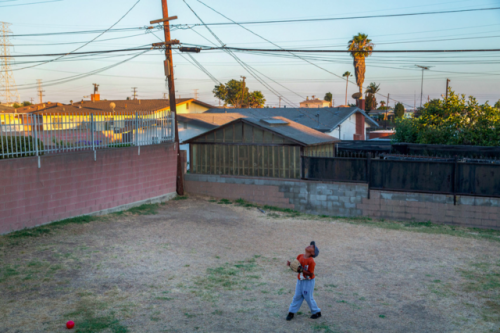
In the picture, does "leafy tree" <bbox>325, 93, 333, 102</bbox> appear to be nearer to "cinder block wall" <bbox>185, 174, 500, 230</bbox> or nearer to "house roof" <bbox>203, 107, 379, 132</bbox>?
"house roof" <bbox>203, 107, 379, 132</bbox>

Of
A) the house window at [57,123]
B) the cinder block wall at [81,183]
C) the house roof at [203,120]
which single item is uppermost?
the house roof at [203,120]

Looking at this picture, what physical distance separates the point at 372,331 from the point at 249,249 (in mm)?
5526

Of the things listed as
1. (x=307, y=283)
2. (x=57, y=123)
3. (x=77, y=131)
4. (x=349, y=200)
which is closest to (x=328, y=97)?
(x=349, y=200)

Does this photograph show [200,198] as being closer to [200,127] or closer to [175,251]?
[175,251]

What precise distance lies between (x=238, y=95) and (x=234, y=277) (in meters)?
59.0

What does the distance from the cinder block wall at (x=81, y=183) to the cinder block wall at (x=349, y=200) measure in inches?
91.1

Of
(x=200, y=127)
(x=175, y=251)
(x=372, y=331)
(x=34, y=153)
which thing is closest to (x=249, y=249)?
(x=175, y=251)

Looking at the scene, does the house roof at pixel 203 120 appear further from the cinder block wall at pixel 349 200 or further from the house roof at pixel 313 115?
the cinder block wall at pixel 349 200

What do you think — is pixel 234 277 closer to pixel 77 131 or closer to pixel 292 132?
pixel 77 131

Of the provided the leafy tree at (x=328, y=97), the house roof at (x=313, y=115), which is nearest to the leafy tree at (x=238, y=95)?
the house roof at (x=313, y=115)

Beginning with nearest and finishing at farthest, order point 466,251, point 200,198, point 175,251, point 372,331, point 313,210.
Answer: point 372,331 < point 175,251 < point 466,251 < point 313,210 < point 200,198

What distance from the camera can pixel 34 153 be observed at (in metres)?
12.5

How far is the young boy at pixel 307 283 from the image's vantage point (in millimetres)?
7184

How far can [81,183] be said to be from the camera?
14078 millimetres
